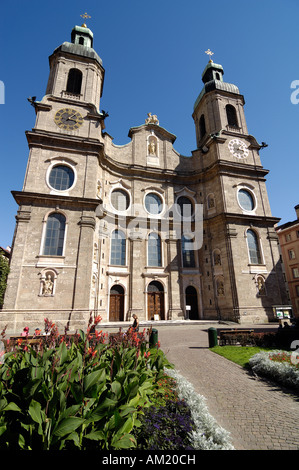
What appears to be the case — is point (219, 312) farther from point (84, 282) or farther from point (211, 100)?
point (211, 100)

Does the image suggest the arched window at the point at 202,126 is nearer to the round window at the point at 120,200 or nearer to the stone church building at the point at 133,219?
the stone church building at the point at 133,219

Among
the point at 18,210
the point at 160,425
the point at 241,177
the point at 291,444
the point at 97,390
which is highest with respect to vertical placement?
the point at 241,177

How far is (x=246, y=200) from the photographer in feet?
85.7

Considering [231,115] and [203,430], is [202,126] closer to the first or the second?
[231,115]

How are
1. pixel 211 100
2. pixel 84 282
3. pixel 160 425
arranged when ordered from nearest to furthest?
pixel 160 425 → pixel 84 282 → pixel 211 100

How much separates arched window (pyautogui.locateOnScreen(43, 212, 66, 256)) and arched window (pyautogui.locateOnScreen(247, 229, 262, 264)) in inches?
738

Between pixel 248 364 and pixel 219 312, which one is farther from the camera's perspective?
pixel 219 312

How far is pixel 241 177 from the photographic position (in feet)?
87.1

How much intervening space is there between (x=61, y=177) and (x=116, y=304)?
43.6ft

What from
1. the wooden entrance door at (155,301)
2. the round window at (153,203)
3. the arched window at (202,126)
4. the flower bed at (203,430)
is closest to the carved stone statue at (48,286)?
the wooden entrance door at (155,301)

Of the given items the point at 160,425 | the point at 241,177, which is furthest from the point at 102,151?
the point at 160,425

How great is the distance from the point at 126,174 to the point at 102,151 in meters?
4.36

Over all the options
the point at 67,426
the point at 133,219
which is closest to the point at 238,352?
the point at 67,426

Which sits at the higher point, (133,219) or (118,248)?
(133,219)
